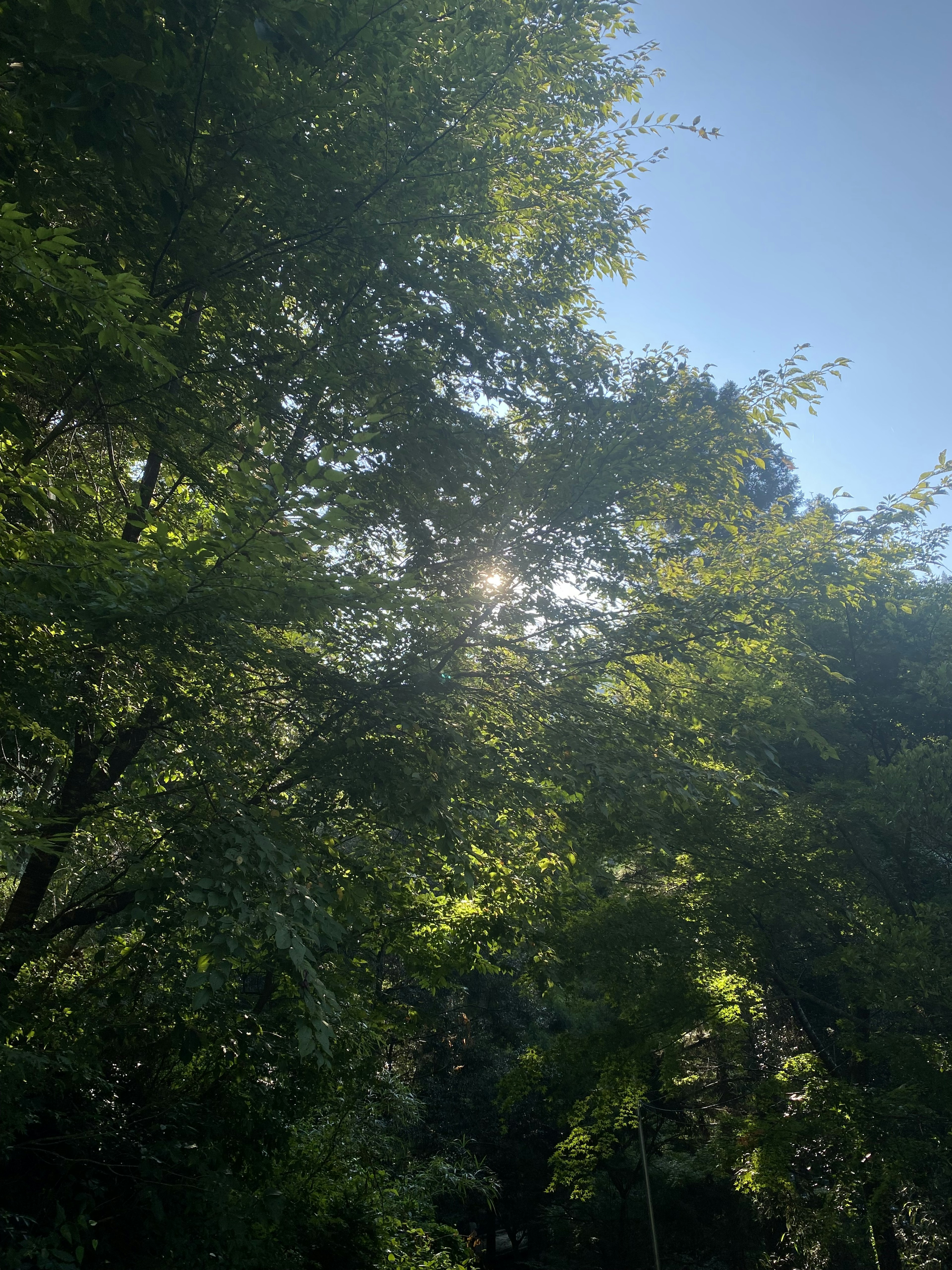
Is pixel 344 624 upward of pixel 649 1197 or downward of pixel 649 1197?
upward

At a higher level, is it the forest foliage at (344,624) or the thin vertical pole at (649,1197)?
the forest foliage at (344,624)

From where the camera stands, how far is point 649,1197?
1478cm

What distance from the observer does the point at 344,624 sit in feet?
15.6

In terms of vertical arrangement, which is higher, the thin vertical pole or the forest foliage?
the forest foliage

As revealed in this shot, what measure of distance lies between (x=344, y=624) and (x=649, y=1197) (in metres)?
15.2

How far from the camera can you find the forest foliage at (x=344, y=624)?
11.9ft

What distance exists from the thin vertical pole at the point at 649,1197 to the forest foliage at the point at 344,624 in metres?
6.50

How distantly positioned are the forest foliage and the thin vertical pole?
6.50 meters

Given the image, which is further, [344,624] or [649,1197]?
[649,1197]

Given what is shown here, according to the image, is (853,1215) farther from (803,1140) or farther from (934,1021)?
(934,1021)

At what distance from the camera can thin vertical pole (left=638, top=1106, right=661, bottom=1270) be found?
46.3 ft

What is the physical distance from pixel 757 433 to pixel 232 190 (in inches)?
151

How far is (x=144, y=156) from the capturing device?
3338 mm

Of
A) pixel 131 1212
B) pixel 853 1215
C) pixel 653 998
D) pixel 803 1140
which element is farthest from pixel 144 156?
pixel 853 1215
